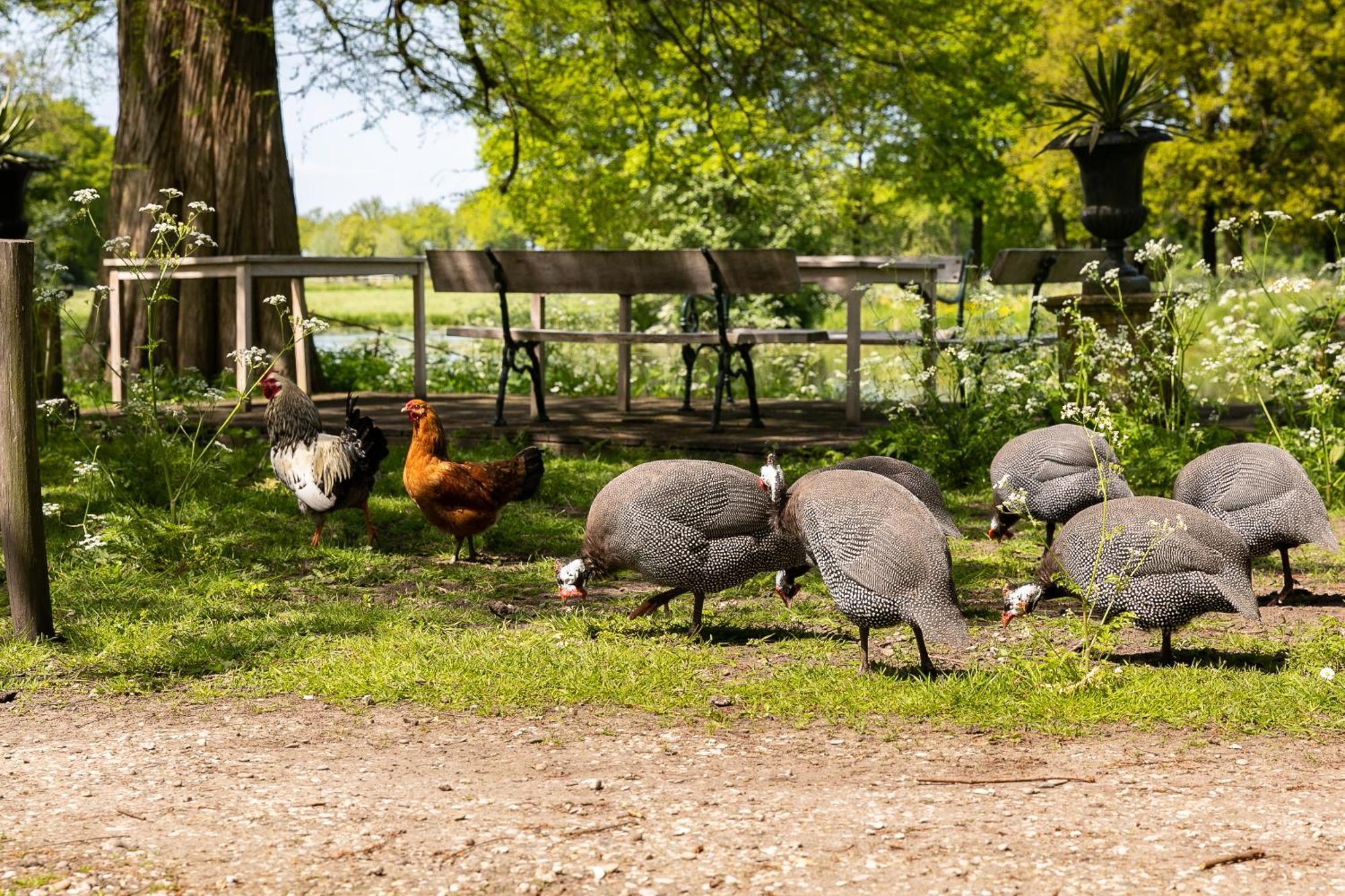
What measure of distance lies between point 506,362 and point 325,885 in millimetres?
7749

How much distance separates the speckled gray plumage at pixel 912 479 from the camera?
20.3 ft

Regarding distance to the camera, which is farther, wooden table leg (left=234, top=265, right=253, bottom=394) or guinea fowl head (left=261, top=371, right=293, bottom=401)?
wooden table leg (left=234, top=265, right=253, bottom=394)

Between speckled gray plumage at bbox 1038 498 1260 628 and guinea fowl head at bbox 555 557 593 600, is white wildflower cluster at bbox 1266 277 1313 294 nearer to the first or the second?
speckled gray plumage at bbox 1038 498 1260 628

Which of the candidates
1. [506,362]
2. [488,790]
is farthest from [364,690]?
[506,362]

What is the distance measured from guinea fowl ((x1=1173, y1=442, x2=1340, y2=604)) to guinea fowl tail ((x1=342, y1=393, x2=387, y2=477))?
3.87 metres

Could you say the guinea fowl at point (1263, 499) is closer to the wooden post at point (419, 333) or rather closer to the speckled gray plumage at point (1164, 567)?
the speckled gray plumage at point (1164, 567)

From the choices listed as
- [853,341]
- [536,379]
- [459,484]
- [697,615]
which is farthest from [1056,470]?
[536,379]

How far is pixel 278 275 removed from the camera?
10.4 meters

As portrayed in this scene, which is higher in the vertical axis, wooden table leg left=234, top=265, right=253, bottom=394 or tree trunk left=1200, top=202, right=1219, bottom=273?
tree trunk left=1200, top=202, right=1219, bottom=273

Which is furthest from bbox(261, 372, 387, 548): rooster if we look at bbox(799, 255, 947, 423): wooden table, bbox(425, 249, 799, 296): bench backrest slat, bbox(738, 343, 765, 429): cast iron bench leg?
bbox(799, 255, 947, 423): wooden table

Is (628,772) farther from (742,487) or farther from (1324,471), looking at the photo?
(1324,471)

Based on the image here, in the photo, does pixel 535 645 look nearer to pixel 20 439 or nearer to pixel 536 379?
pixel 20 439

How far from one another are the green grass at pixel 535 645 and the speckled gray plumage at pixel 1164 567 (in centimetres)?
25

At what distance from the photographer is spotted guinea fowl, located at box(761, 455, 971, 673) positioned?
466cm
